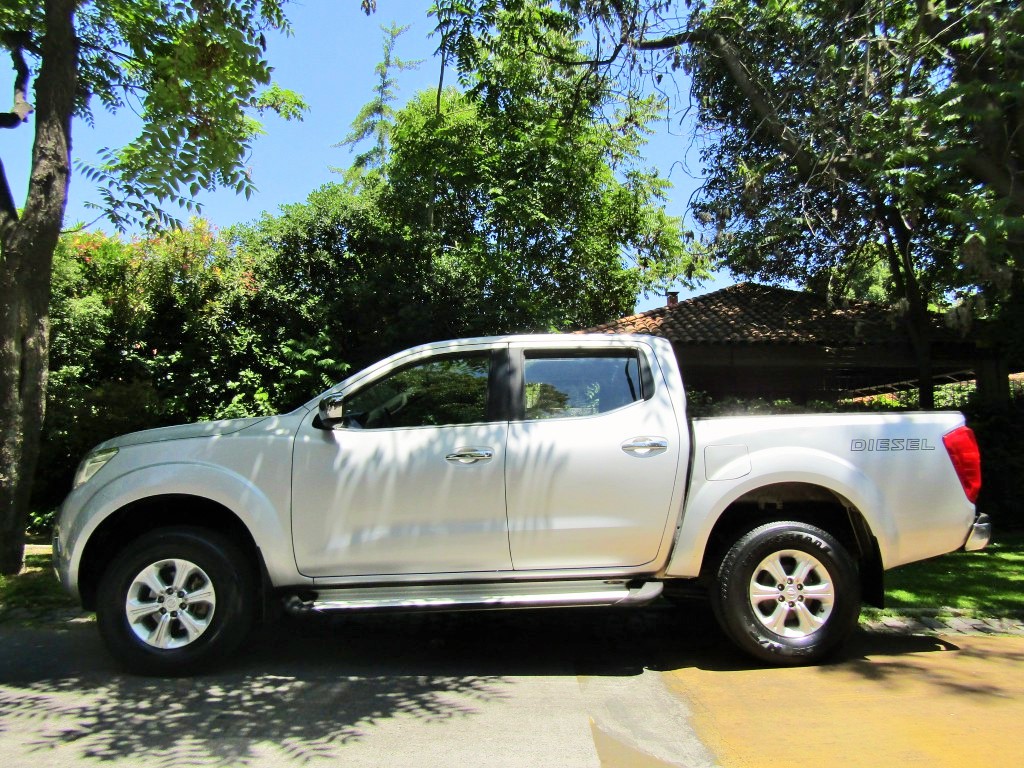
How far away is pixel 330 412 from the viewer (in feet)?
16.3

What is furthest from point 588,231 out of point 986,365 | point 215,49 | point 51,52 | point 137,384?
point 51,52

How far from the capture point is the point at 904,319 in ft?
48.0

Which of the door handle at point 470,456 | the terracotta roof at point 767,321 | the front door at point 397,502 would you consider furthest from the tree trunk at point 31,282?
the terracotta roof at point 767,321

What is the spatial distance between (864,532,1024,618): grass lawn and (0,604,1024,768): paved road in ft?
2.18

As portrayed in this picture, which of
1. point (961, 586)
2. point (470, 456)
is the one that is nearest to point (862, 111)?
point (961, 586)

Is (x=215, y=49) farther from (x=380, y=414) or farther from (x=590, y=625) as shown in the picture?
(x=590, y=625)

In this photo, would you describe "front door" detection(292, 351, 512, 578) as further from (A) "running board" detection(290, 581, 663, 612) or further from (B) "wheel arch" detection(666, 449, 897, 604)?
(B) "wheel arch" detection(666, 449, 897, 604)

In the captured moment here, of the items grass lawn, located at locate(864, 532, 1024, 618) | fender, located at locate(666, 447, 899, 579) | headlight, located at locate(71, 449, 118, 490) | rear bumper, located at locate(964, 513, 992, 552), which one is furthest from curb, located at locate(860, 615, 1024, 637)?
headlight, located at locate(71, 449, 118, 490)

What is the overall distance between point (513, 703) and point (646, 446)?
1.70m

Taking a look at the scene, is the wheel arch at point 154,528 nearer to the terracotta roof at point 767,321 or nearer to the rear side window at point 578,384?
the rear side window at point 578,384

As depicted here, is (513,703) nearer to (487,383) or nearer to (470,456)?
(470,456)

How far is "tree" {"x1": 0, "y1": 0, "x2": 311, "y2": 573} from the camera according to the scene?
712 centimetres

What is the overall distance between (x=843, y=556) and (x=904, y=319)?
440 inches

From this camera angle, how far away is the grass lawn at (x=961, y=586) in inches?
249
